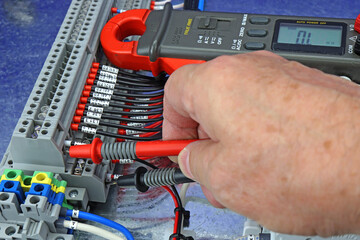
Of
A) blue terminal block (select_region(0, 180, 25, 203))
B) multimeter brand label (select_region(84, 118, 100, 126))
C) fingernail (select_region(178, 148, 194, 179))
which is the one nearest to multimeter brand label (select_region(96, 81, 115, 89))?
multimeter brand label (select_region(84, 118, 100, 126))

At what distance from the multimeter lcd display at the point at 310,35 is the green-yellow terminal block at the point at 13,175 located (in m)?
0.70

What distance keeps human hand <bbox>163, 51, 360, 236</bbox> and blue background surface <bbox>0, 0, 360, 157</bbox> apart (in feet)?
2.82

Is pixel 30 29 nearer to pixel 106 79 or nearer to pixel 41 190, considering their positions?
pixel 106 79

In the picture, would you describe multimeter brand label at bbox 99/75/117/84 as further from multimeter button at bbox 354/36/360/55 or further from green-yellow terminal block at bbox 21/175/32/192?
multimeter button at bbox 354/36/360/55

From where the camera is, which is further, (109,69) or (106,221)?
(109,69)

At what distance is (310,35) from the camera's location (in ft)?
4.07

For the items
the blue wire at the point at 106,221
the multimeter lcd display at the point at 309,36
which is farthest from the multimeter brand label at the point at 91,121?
the multimeter lcd display at the point at 309,36

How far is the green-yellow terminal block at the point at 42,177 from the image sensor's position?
41.0 inches

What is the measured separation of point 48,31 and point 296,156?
50.2 inches

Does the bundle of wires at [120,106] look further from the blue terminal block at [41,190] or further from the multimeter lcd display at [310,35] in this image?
the multimeter lcd display at [310,35]

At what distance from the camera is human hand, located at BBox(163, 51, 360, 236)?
1.98 feet

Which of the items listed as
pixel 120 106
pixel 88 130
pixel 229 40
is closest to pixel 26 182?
pixel 88 130

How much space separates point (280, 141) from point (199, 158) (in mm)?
157

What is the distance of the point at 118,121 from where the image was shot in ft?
4.07
